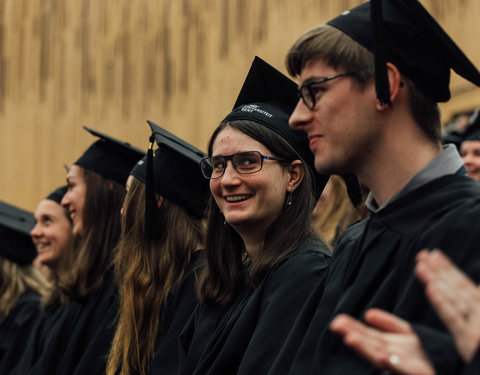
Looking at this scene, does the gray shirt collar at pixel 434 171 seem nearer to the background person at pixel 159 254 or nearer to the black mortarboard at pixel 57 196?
the background person at pixel 159 254

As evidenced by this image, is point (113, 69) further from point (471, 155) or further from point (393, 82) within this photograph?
point (393, 82)

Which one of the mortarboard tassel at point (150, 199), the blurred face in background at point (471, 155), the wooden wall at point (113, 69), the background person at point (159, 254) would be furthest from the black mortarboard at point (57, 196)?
the wooden wall at point (113, 69)

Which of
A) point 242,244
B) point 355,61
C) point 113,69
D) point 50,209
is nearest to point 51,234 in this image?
point 50,209

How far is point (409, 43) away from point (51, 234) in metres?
3.23

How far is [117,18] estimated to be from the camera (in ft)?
30.4

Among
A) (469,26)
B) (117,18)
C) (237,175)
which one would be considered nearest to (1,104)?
(117,18)

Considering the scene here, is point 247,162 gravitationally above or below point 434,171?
below

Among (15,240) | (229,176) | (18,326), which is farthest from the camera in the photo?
(15,240)

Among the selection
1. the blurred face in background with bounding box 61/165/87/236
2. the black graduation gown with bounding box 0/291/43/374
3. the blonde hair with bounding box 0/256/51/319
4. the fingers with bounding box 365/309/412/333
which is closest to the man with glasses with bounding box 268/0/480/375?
the fingers with bounding box 365/309/412/333

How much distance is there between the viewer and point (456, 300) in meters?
1.08

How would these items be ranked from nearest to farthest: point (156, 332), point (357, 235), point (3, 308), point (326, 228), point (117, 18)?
point (357, 235)
point (156, 332)
point (326, 228)
point (3, 308)
point (117, 18)

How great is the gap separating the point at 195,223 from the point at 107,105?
6516mm

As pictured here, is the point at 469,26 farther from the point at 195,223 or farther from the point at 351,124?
the point at 351,124

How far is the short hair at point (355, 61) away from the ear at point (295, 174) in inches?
33.4
